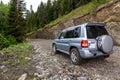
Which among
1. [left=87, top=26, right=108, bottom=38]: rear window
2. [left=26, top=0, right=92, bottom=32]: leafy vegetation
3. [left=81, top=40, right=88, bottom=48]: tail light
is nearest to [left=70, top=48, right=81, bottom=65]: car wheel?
[left=81, top=40, right=88, bottom=48]: tail light

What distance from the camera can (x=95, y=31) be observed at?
23.4ft

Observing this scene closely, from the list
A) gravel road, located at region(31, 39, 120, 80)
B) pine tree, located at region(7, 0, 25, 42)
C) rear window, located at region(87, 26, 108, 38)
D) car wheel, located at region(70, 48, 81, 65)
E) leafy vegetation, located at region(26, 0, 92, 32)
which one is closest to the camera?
gravel road, located at region(31, 39, 120, 80)

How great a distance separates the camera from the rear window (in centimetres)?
696

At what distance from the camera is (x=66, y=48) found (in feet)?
28.0

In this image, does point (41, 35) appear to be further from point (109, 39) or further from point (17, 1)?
point (109, 39)

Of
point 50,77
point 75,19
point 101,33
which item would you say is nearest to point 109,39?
point 101,33

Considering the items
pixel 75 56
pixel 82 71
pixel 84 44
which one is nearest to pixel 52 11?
pixel 75 56

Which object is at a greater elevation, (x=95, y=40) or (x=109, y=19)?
(x=109, y=19)

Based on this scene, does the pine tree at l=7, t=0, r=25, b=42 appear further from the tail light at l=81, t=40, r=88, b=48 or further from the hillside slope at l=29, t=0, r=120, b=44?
the tail light at l=81, t=40, r=88, b=48

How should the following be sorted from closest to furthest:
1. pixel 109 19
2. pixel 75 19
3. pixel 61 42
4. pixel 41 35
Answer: pixel 61 42, pixel 109 19, pixel 75 19, pixel 41 35

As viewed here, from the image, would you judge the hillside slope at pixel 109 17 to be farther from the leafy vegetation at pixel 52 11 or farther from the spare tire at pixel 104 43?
the leafy vegetation at pixel 52 11

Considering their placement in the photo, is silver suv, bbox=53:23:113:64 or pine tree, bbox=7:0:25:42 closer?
silver suv, bbox=53:23:113:64

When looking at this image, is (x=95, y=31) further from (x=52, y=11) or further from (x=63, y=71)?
(x=52, y=11)

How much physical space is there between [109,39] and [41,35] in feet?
102
